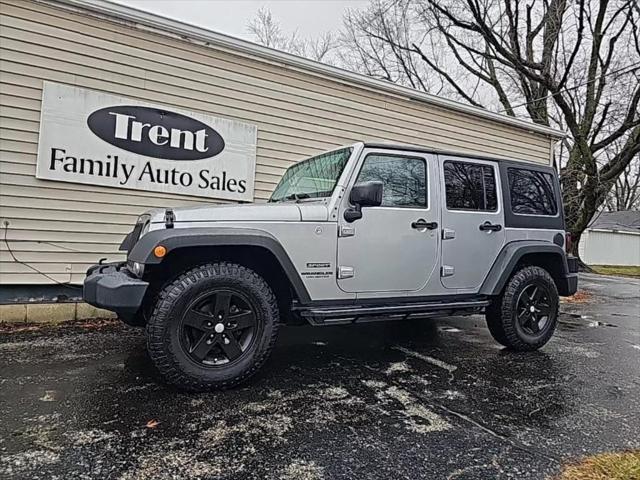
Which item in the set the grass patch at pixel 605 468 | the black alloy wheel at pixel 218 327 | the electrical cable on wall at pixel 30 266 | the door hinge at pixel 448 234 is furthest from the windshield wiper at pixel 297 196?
the electrical cable on wall at pixel 30 266

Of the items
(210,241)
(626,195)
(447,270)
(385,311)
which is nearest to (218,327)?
(210,241)

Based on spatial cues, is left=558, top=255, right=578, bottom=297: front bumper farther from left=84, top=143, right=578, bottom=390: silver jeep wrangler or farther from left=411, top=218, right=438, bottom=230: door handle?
left=411, top=218, right=438, bottom=230: door handle

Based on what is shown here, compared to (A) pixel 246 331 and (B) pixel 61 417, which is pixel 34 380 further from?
(A) pixel 246 331

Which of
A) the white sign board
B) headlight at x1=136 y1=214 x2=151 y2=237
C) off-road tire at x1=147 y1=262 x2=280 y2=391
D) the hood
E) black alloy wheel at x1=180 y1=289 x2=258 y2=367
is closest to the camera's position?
off-road tire at x1=147 y1=262 x2=280 y2=391

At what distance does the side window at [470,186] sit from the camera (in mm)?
3844

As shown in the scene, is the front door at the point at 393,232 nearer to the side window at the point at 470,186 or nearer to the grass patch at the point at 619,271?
the side window at the point at 470,186

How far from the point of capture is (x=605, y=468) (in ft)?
6.71

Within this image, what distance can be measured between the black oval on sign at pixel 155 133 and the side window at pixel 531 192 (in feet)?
11.8

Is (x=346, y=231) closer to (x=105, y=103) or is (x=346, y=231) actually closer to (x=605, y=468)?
(x=605, y=468)

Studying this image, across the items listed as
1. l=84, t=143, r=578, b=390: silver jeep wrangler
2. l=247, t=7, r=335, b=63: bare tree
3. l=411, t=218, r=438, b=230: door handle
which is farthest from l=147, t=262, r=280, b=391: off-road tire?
l=247, t=7, r=335, b=63: bare tree

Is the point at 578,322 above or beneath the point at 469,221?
beneath

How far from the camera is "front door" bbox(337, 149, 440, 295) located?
333cm

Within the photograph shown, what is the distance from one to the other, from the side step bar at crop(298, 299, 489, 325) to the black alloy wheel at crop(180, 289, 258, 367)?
446 millimetres

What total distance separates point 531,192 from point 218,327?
3279 millimetres
